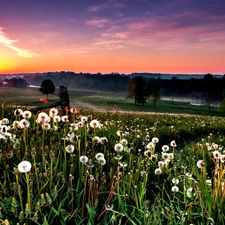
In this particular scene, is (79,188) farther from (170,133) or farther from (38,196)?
(170,133)

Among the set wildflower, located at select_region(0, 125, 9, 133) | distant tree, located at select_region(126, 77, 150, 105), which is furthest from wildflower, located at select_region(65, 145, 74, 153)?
distant tree, located at select_region(126, 77, 150, 105)

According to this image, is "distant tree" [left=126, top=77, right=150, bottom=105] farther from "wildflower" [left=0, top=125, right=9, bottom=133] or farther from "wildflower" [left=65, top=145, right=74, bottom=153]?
"wildflower" [left=65, top=145, right=74, bottom=153]

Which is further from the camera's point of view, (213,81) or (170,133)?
(213,81)

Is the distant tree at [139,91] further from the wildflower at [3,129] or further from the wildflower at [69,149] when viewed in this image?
the wildflower at [69,149]

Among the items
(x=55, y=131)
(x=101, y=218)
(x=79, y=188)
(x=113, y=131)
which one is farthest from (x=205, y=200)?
(x=113, y=131)

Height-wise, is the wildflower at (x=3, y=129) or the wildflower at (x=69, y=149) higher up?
the wildflower at (x=3, y=129)

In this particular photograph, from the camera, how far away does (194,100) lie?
130 metres

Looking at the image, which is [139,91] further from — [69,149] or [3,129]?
[69,149]

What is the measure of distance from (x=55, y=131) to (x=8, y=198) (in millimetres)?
2927

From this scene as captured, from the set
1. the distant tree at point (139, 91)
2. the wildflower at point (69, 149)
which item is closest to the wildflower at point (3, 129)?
the wildflower at point (69, 149)

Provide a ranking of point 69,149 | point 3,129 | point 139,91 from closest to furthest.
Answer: point 69,149, point 3,129, point 139,91

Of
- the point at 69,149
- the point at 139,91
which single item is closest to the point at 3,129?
the point at 69,149

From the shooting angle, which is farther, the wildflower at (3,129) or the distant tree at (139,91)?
the distant tree at (139,91)

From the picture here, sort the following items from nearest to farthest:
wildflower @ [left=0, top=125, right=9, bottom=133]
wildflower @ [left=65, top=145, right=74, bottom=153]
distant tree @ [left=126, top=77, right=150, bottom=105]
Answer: wildflower @ [left=65, top=145, right=74, bottom=153] < wildflower @ [left=0, top=125, right=9, bottom=133] < distant tree @ [left=126, top=77, right=150, bottom=105]
